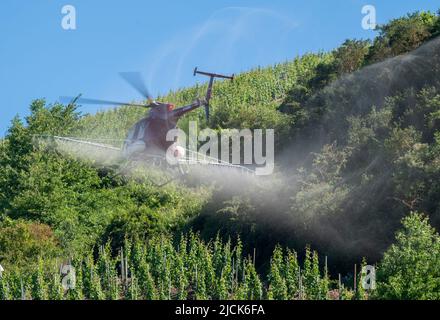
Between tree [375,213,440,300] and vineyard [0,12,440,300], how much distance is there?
5 centimetres

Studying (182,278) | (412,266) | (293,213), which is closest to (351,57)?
(293,213)

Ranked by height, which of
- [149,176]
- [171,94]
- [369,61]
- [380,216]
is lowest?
[380,216]

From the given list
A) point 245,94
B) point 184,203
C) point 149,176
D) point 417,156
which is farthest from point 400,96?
→ point 245,94

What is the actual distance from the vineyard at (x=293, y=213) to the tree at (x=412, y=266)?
0.17 ft

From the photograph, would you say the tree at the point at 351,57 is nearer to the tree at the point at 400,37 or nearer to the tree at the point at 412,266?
the tree at the point at 400,37

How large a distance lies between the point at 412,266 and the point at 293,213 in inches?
308

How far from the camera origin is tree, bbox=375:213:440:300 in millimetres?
31406

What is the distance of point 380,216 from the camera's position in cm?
3744

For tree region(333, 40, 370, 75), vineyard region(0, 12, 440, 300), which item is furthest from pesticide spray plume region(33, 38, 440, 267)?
tree region(333, 40, 370, 75)

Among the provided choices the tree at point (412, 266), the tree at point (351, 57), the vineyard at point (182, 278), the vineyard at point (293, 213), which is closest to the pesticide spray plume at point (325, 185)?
the vineyard at point (293, 213)

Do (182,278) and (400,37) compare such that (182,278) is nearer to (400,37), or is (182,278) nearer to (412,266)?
(412,266)

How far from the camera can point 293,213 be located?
39188 millimetres
